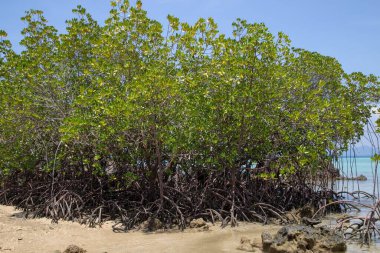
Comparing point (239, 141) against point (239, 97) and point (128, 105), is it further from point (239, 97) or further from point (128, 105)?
point (128, 105)

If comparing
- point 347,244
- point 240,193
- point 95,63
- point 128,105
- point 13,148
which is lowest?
point 347,244

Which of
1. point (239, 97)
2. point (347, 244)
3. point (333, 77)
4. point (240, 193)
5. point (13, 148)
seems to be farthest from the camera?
point (333, 77)

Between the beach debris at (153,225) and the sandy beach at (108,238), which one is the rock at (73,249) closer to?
the sandy beach at (108,238)

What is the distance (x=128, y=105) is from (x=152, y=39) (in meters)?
1.78

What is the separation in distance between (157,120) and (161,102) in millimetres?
381

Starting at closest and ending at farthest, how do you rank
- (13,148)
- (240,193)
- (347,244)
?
1. (347,244)
2. (240,193)
3. (13,148)

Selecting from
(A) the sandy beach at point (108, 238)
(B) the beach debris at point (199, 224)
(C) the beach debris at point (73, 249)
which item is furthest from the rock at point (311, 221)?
(C) the beach debris at point (73, 249)

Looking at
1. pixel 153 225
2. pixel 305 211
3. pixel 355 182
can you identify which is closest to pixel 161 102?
pixel 153 225

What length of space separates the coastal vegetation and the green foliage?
0.03m

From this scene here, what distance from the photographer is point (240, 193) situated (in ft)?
30.4

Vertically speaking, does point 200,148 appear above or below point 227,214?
above

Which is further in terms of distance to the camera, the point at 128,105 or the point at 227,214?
the point at 227,214

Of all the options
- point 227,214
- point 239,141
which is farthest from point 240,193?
point 239,141

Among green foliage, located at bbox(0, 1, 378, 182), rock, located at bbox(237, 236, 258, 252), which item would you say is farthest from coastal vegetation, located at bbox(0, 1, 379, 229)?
rock, located at bbox(237, 236, 258, 252)
